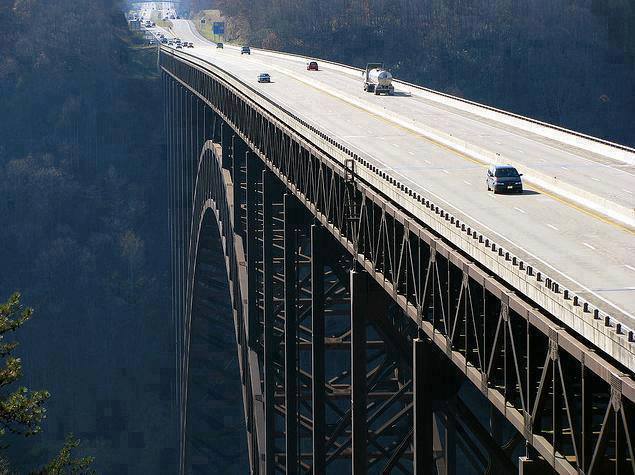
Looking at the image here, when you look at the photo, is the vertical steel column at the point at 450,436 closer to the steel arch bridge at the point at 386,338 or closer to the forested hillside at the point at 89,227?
the steel arch bridge at the point at 386,338

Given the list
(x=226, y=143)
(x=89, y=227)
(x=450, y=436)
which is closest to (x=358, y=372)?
(x=450, y=436)

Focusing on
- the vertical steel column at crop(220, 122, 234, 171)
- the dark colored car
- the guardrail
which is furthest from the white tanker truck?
the guardrail

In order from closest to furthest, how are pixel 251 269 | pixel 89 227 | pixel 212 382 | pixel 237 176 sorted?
pixel 251 269 < pixel 237 176 < pixel 212 382 < pixel 89 227

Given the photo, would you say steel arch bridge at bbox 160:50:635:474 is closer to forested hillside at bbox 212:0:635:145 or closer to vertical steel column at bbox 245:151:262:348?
vertical steel column at bbox 245:151:262:348

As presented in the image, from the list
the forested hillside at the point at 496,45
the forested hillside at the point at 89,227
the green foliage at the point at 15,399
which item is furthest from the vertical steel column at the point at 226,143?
the forested hillside at the point at 496,45

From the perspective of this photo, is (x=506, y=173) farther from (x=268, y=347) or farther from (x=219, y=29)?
(x=219, y=29)

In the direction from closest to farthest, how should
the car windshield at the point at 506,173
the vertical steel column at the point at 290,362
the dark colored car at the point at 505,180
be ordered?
1. the dark colored car at the point at 505,180
2. the car windshield at the point at 506,173
3. the vertical steel column at the point at 290,362
